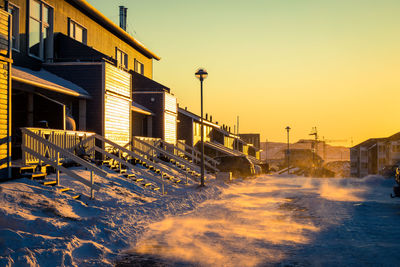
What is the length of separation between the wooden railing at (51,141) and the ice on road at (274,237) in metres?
5.38

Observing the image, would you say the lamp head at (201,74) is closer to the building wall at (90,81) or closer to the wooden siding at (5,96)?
the building wall at (90,81)

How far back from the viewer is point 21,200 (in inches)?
413

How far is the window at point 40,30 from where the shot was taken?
1956cm

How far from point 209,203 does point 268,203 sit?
2.47 metres

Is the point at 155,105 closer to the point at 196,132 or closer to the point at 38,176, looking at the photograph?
the point at 196,132

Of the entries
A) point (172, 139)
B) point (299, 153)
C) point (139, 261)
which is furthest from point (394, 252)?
point (299, 153)

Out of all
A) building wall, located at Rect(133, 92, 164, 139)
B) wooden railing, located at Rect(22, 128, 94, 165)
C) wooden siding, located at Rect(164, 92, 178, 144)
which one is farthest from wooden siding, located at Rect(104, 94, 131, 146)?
wooden siding, located at Rect(164, 92, 178, 144)

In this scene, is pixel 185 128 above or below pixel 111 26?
below

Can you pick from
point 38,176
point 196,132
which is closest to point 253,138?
point 196,132

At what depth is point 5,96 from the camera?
12.9m

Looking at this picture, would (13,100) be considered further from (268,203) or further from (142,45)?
(142,45)

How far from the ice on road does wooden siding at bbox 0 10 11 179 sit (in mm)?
5105

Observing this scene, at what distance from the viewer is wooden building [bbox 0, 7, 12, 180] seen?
40.9ft

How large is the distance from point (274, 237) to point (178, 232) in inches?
91.7
